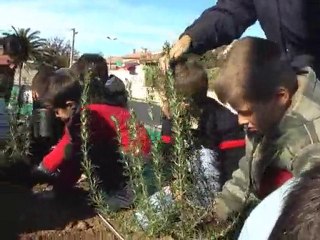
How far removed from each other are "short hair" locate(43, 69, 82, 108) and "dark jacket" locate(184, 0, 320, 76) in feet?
4.77

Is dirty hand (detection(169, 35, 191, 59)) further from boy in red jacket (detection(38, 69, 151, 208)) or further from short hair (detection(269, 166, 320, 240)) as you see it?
short hair (detection(269, 166, 320, 240))

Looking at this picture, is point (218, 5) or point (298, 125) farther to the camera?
point (218, 5)

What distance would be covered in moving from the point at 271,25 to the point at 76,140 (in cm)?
157

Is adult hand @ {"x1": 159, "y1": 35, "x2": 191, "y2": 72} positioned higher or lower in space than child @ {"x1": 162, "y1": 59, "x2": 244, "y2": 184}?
higher

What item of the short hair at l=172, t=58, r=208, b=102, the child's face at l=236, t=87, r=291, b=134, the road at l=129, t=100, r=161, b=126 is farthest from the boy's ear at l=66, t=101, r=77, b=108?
the child's face at l=236, t=87, r=291, b=134

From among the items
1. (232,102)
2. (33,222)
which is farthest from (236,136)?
(232,102)

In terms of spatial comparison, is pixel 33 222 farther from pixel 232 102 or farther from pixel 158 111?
pixel 232 102

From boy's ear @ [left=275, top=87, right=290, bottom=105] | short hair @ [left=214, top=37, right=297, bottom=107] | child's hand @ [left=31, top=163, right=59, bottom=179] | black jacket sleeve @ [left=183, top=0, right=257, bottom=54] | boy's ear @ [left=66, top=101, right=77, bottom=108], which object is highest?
black jacket sleeve @ [left=183, top=0, right=257, bottom=54]

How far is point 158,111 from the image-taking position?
269 centimetres

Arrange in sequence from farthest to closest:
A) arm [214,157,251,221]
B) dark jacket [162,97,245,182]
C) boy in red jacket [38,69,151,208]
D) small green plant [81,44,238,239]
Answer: boy in red jacket [38,69,151,208] → dark jacket [162,97,245,182] → arm [214,157,251,221] → small green plant [81,44,238,239]

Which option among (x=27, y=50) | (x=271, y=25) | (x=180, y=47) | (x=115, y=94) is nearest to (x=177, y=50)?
(x=180, y=47)

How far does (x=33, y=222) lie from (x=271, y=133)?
147 cm

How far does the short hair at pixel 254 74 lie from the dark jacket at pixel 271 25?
174mm

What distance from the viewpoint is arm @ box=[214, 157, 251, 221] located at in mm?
2469
